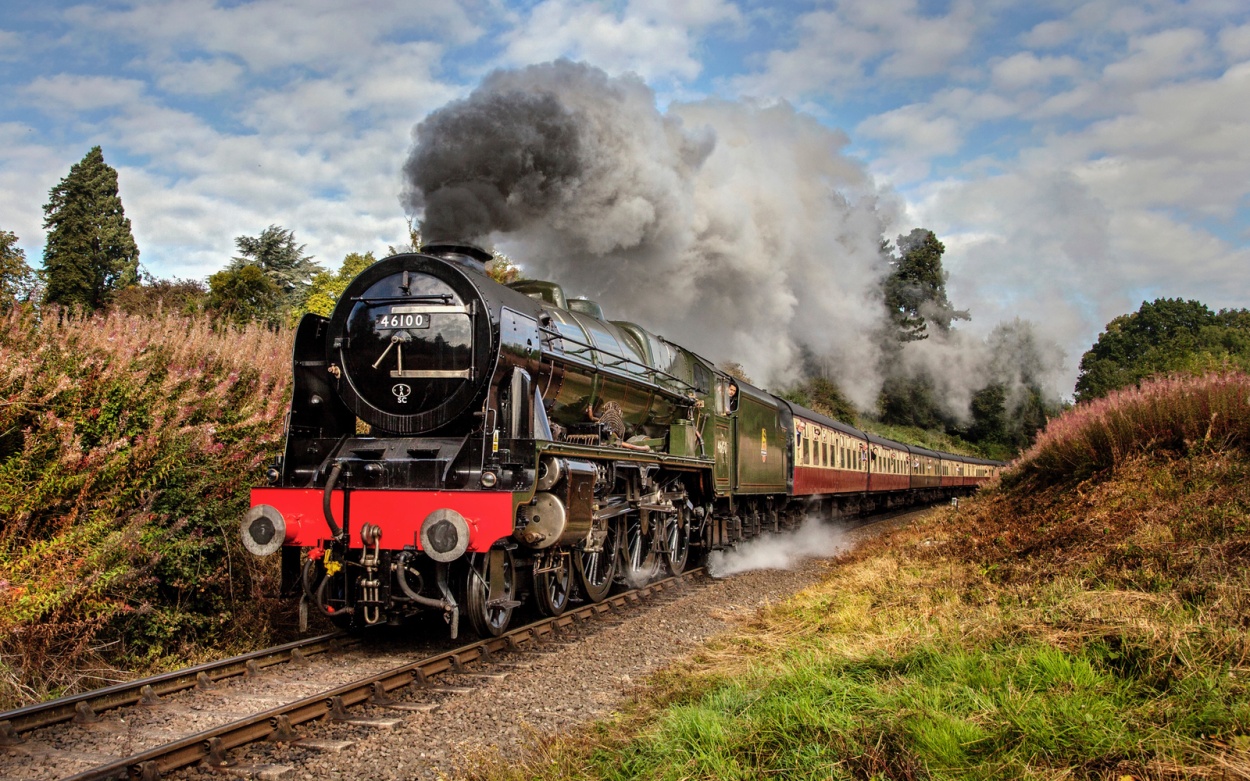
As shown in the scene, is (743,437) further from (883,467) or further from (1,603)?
(883,467)

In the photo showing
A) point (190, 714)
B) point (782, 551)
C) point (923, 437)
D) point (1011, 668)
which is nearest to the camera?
point (1011, 668)

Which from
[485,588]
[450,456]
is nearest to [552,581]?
[485,588]

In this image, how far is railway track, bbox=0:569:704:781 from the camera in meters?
3.68

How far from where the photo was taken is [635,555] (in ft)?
29.6

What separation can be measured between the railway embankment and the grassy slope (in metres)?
3.39

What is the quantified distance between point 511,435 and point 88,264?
2871 cm

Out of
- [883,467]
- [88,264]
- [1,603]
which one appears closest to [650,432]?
[1,603]

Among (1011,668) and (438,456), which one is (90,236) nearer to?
(438,456)

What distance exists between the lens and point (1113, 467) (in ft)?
28.9

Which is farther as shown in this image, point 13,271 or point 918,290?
point 918,290

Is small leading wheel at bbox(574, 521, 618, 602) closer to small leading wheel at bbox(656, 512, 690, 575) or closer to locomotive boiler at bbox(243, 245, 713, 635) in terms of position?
locomotive boiler at bbox(243, 245, 713, 635)

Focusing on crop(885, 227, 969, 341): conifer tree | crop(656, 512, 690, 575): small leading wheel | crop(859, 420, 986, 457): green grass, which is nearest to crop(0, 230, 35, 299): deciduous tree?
crop(656, 512, 690, 575): small leading wheel

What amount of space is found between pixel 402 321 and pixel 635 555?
153 inches

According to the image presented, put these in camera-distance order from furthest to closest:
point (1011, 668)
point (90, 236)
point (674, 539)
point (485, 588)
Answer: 1. point (90, 236)
2. point (674, 539)
3. point (485, 588)
4. point (1011, 668)
